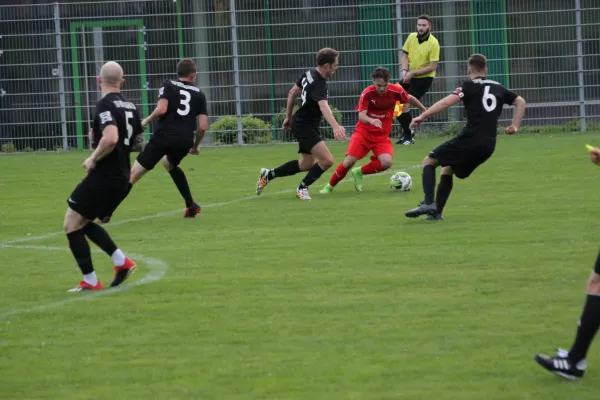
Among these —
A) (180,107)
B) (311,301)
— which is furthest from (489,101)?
(311,301)

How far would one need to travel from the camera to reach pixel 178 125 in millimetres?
12984

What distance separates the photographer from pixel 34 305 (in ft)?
26.5

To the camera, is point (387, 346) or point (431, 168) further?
point (431, 168)

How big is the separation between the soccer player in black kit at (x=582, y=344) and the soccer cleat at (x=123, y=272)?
12.5ft

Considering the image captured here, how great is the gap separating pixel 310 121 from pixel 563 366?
9.19 metres

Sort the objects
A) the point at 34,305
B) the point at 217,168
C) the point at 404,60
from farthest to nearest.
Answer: the point at 404,60, the point at 217,168, the point at 34,305

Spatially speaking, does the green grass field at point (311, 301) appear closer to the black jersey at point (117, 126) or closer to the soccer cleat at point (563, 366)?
the soccer cleat at point (563, 366)

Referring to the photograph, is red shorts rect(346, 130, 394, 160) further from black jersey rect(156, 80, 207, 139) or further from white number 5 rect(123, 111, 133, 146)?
white number 5 rect(123, 111, 133, 146)

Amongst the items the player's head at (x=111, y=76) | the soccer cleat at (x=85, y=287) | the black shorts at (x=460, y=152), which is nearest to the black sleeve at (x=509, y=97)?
the black shorts at (x=460, y=152)

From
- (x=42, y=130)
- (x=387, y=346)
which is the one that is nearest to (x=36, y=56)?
(x=42, y=130)

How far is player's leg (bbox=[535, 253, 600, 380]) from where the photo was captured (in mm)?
A: 5559

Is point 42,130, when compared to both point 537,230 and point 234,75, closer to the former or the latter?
point 234,75

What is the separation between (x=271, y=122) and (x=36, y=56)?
4976 millimetres

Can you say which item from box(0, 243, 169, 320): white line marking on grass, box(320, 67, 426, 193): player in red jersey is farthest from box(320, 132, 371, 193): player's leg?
box(0, 243, 169, 320): white line marking on grass
